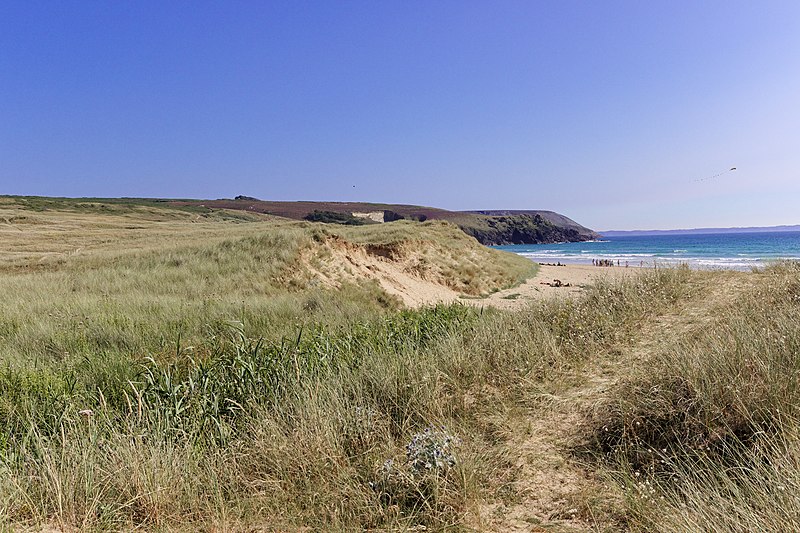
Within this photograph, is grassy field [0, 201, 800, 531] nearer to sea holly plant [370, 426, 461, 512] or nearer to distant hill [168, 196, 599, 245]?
sea holly plant [370, 426, 461, 512]

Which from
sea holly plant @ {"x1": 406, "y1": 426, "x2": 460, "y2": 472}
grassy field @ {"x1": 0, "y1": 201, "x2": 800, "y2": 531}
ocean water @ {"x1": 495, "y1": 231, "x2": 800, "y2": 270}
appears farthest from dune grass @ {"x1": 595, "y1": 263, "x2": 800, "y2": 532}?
ocean water @ {"x1": 495, "y1": 231, "x2": 800, "y2": 270}

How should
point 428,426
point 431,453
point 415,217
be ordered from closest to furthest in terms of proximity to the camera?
point 431,453 → point 428,426 → point 415,217

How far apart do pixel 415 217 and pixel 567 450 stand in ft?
310

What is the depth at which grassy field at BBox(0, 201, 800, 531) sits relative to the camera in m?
2.82

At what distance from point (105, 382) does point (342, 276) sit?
41.3ft

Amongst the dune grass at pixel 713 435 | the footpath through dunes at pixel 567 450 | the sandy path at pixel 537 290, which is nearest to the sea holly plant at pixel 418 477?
the footpath through dunes at pixel 567 450

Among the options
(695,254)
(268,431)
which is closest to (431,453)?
(268,431)

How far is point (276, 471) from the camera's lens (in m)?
3.34

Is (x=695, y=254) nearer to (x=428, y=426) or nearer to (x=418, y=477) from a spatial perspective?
(x=428, y=426)

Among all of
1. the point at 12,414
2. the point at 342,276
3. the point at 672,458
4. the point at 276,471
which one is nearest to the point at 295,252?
the point at 342,276

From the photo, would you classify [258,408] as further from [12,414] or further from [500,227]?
[500,227]

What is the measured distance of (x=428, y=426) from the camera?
13.0 feet

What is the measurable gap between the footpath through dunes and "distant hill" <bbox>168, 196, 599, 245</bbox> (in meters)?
73.6

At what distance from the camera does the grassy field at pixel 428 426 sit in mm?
2820
